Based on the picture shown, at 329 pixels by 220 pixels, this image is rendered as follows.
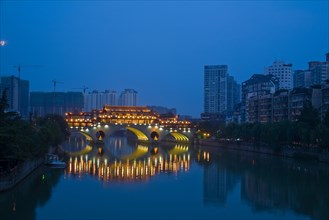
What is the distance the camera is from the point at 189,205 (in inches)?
482

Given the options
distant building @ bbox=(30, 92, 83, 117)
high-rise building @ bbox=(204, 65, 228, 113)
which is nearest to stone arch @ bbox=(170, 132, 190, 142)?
high-rise building @ bbox=(204, 65, 228, 113)

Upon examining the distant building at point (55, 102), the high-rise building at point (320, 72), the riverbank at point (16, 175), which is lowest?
the riverbank at point (16, 175)

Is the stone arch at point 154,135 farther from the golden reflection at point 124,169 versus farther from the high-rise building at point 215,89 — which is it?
the high-rise building at point 215,89

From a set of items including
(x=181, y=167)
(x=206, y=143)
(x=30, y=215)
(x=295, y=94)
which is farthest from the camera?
(x=206, y=143)

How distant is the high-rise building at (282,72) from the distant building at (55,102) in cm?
2858

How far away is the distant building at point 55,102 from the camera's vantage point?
72.6 metres

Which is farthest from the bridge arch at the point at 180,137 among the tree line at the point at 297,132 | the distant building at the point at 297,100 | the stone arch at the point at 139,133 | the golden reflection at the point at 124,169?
the golden reflection at the point at 124,169

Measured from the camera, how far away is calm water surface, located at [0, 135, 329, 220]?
11258mm

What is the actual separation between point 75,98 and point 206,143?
41.9 meters

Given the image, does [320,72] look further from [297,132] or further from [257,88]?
[297,132]

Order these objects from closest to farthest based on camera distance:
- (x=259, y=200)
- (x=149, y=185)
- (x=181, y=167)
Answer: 1. (x=259, y=200)
2. (x=149, y=185)
3. (x=181, y=167)

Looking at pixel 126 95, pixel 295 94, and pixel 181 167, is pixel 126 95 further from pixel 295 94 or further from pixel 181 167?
pixel 181 167

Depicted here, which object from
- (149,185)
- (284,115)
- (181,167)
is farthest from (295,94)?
(149,185)

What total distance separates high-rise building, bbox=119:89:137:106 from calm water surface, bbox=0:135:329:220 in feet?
235
